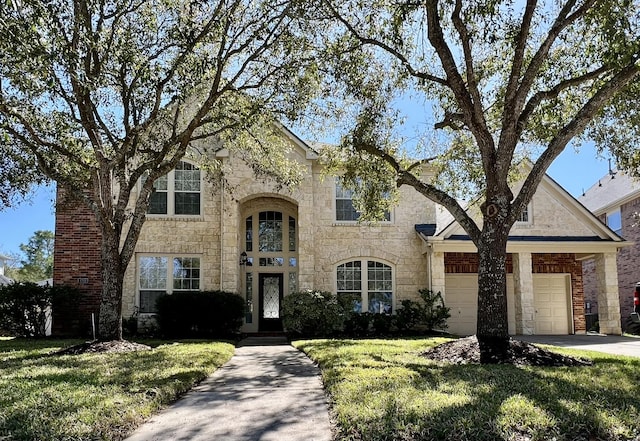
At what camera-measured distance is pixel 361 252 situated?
18.5 metres

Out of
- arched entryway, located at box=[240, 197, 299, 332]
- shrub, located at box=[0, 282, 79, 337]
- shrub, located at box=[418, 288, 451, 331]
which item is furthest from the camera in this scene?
arched entryway, located at box=[240, 197, 299, 332]

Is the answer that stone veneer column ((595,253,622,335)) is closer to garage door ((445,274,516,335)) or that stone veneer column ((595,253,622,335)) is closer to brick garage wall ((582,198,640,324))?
garage door ((445,274,516,335))

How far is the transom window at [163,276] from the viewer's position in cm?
1772

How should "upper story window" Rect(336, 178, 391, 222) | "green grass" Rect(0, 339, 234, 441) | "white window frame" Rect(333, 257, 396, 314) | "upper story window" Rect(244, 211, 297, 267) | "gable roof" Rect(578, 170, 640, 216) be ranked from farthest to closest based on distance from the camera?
"gable roof" Rect(578, 170, 640, 216) → "upper story window" Rect(244, 211, 297, 267) → "upper story window" Rect(336, 178, 391, 222) → "white window frame" Rect(333, 257, 396, 314) → "green grass" Rect(0, 339, 234, 441)

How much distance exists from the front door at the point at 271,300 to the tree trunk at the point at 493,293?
11.3 m

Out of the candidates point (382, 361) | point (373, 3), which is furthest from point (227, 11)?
point (382, 361)

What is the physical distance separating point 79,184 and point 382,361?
8.70 meters

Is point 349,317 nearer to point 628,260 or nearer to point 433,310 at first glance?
point 433,310

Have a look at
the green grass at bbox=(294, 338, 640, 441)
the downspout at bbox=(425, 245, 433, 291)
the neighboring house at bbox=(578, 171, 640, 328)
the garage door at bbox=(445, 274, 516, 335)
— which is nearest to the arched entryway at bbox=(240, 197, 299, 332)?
the downspout at bbox=(425, 245, 433, 291)

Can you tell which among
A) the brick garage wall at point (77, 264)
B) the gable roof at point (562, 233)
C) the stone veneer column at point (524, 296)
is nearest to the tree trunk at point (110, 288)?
the brick garage wall at point (77, 264)

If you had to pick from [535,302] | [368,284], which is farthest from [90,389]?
[535,302]

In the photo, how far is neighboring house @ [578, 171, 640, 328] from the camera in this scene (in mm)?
23891

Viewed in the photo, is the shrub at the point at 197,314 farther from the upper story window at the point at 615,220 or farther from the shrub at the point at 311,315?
the upper story window at the point at 615,220

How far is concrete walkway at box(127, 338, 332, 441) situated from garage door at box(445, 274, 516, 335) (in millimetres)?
11528
